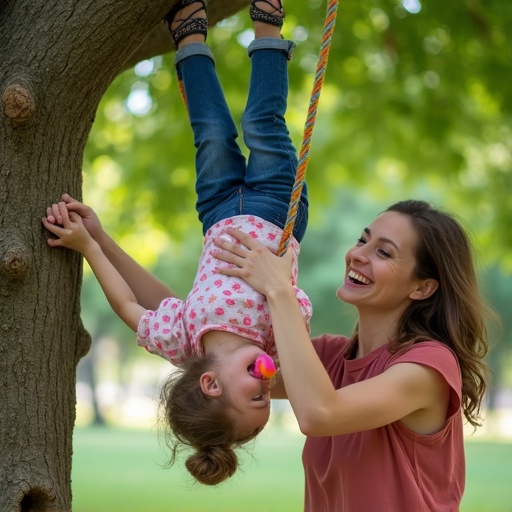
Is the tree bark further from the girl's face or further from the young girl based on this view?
the girl's face

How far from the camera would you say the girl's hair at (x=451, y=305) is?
9.17ft

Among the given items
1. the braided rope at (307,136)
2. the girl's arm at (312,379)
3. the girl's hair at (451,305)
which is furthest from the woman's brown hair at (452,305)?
the braided rope at (307,136)

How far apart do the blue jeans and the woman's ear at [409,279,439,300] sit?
49 centimetres

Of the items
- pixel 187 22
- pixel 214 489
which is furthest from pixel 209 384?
pixel 214 489

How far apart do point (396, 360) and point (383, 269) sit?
0.32 metres

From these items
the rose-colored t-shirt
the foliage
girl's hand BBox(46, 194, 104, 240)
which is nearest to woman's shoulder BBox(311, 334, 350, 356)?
the rose-colored t-shirt

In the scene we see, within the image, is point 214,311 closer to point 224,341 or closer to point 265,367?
point 224,341

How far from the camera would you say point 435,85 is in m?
6.86

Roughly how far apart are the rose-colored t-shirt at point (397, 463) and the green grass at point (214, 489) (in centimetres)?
382

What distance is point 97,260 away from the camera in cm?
258

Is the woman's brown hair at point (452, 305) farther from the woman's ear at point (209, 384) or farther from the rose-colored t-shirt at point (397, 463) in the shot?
the woman's ear at point (209, 384)

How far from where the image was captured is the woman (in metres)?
2.42

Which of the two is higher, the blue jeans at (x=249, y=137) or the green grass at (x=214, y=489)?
the green grass at (x=214, y=489)

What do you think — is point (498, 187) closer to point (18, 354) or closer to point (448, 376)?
point (448, 376)
